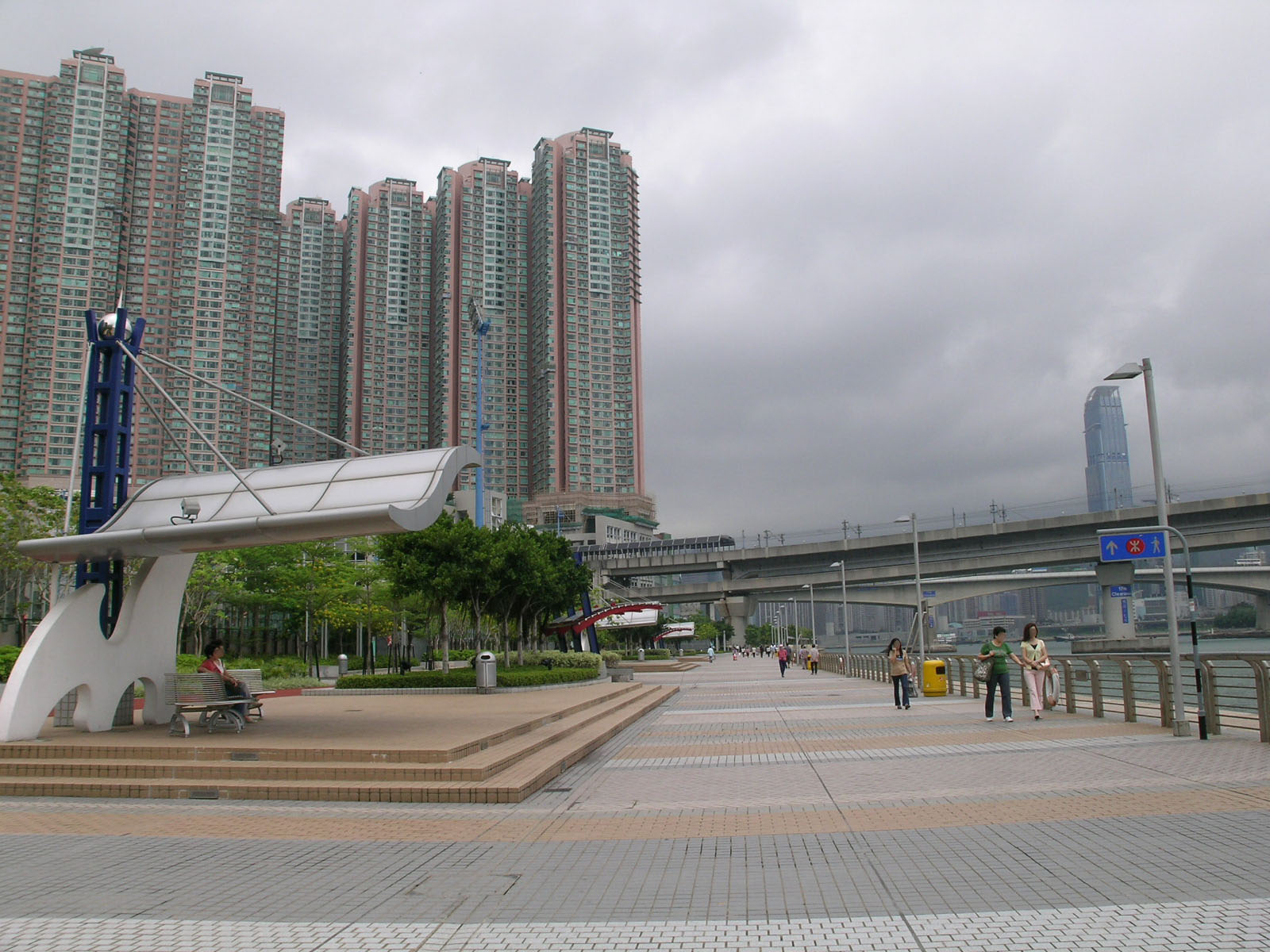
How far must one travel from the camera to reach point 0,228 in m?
71.8

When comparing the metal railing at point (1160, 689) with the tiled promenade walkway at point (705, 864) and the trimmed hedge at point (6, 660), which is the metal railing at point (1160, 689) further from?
the trimmed hedge at point (6, 660)

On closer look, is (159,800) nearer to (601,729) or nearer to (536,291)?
(601,729)

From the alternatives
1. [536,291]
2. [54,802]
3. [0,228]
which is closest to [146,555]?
[54,802]

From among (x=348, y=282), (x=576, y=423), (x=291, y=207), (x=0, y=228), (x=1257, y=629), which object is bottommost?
(x=1257, y=629)

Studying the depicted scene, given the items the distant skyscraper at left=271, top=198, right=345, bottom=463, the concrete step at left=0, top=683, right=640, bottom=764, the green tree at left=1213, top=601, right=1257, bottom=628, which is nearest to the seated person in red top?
the concrete step at left=0, top=683, right=640, bottom=764

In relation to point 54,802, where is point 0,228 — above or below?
above

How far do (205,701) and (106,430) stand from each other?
4.44 meters

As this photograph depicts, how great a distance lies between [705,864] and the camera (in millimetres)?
6395

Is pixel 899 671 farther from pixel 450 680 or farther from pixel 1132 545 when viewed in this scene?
pixel 450 680

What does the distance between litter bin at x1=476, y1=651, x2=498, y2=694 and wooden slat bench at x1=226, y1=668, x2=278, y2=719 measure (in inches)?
197

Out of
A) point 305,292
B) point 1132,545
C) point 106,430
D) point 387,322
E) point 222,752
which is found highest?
point 305,292

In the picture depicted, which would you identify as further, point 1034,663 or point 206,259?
point 206,259

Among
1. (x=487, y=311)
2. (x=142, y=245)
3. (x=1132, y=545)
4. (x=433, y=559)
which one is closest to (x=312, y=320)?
(x=487, y=311)

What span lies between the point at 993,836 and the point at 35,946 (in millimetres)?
6205
